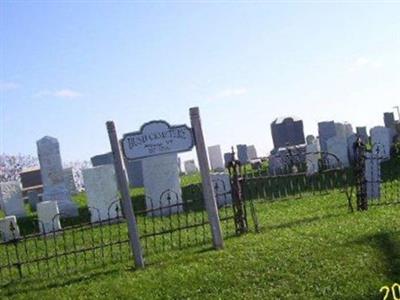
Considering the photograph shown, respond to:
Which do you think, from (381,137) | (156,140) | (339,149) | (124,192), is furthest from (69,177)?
(124,192)

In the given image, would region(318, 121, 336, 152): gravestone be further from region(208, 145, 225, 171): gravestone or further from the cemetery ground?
the cemetery ground

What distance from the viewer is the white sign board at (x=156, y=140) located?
7.75 metres

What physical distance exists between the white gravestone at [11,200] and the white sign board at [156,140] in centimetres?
1091

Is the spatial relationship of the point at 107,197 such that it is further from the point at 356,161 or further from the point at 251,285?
the point at 251,285

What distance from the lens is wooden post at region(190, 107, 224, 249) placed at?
308 inches

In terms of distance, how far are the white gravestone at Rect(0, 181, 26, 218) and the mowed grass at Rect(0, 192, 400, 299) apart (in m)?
10.4

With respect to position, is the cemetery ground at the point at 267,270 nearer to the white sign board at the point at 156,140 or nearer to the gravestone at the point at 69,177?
the white sign board at the point at 156,140

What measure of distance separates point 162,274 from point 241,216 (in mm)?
2313

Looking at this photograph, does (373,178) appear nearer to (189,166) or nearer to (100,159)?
(100,159)

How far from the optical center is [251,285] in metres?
6.03

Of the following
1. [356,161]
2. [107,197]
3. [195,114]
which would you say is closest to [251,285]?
[195,114]

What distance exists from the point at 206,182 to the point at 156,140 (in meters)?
0.90

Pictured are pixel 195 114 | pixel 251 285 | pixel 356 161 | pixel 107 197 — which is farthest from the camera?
pixel 107 197

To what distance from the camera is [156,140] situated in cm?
786
